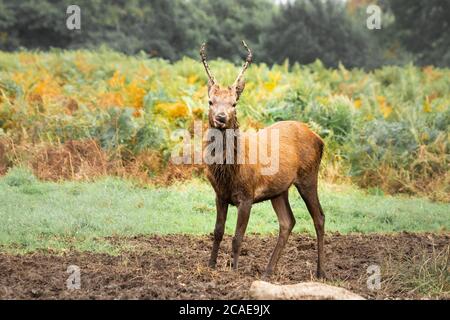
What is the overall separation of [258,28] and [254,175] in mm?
41916

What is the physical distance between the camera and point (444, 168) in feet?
50.9

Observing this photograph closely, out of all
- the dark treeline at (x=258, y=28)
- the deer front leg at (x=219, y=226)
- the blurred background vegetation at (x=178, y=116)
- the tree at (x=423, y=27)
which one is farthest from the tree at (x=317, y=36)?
the deer front leg at (x=219, y=226)

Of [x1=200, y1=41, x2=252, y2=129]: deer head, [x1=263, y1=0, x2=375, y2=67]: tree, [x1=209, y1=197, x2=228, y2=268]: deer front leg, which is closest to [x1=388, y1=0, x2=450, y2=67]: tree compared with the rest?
[x1=263, y1=0, x2=375, y2=67]: tree

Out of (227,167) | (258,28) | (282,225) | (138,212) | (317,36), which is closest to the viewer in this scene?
(227,167)

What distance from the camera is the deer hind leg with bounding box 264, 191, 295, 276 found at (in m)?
9.38

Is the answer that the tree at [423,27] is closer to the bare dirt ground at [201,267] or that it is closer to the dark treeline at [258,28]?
the dark treeline at [258,28]

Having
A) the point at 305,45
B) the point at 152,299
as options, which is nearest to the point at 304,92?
the point at 152,299

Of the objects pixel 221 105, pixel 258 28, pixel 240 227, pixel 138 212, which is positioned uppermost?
pixel 258 28

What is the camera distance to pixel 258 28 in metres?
50.3

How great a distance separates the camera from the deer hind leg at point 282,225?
369 inches

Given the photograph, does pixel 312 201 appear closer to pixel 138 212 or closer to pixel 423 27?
pixel 138 212

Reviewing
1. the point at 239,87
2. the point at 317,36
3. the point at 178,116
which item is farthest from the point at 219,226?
the point at 317,36

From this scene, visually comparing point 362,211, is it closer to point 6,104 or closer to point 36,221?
point 36,221

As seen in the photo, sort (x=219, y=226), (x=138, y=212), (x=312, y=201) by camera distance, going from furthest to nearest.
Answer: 1. (x=138, y=212)
2. (x=312, y=201)
3. (x=219, y=226)
